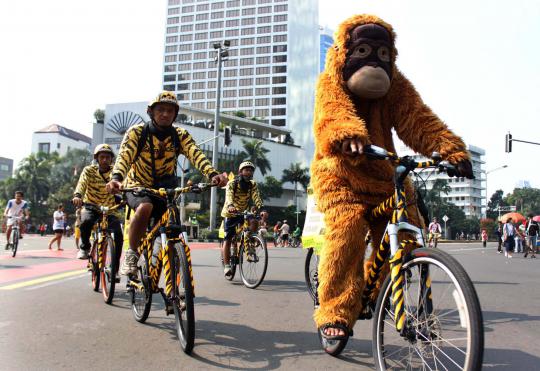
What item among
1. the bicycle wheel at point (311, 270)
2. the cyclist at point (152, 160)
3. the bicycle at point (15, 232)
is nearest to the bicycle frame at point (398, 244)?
the cyclist at point (152, 160)

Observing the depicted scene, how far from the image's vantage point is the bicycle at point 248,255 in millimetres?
6742

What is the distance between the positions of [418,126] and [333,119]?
0.65 m

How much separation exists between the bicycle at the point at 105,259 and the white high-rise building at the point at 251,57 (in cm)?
9850

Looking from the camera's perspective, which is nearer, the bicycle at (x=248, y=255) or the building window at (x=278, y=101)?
the bicycle at (x=248, y=255)

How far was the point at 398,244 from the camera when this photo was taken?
262 centimetres

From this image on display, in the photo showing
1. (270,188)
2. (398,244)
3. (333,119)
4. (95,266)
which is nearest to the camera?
(398,244)

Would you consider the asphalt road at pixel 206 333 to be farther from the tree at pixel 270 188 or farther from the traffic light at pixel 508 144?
the tree at pixel 270 188

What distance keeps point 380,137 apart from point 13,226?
1110cm

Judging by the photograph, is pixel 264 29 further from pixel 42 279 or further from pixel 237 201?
pixel 42 279

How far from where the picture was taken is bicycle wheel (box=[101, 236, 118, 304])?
16.7 ft

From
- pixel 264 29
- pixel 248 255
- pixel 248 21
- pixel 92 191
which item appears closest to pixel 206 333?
pixel 248 255

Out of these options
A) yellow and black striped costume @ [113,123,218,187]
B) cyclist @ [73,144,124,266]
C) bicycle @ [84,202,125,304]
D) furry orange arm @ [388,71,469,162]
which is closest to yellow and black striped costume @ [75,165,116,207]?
cyclist @ [73,144,124,266]

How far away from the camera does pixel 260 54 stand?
364 feet

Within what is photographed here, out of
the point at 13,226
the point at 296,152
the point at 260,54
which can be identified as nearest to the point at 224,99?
the point at 260,54
